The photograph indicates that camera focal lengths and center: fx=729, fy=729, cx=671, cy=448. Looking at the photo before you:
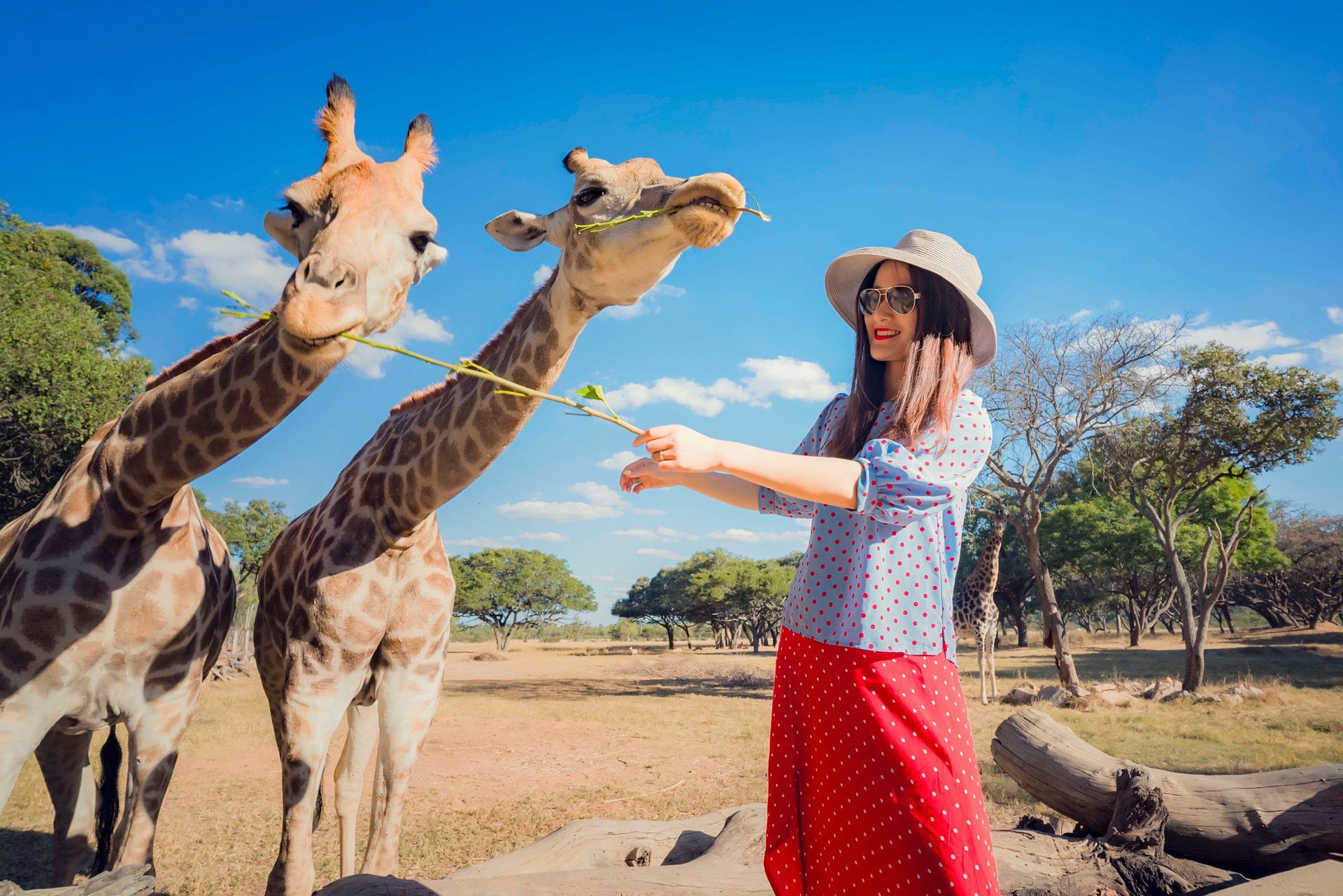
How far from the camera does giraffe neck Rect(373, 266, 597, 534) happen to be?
8.98 feet

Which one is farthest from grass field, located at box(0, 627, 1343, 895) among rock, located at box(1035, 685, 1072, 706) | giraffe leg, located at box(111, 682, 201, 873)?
giraffe leg, located at box(111, 682, 201, 873)

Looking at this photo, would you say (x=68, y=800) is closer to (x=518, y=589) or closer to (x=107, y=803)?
(x=107, y=803)

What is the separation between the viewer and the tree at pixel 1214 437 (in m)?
→ 14.9

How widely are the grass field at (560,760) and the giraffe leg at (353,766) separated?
→ 1897 mm

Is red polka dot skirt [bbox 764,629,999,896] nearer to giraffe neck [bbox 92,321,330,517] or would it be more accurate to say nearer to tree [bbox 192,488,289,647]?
giraffe neck [bbox 92,321,330,517]

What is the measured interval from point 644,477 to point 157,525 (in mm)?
2278

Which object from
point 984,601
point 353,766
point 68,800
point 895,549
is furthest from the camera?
point 984,601

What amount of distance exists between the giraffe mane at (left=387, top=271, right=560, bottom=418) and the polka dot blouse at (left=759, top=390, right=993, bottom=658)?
1604 mm

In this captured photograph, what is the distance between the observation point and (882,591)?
6.30 ft

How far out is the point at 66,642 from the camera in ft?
8.89

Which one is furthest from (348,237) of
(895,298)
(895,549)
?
(895,549)

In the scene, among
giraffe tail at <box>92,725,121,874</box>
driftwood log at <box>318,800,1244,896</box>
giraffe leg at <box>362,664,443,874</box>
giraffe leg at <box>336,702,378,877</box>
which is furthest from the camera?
giraffe tail at <box>92,725,121,874</box>

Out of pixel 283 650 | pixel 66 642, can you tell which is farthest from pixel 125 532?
pixel 283 650

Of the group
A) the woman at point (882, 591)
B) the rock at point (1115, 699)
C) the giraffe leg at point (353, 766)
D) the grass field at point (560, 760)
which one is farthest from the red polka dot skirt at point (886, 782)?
the rock at point (1115, 699)
